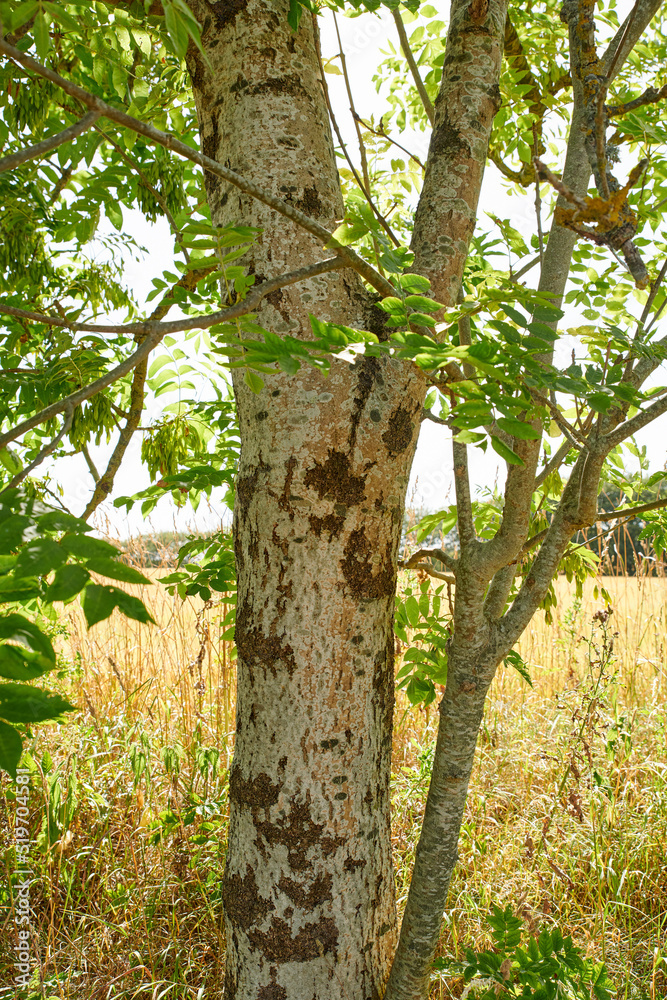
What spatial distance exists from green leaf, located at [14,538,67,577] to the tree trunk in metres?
0.53

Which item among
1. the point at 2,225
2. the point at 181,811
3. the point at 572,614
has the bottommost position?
the point at 181,811

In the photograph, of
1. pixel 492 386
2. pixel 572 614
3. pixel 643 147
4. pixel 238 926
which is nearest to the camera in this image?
pixel 492 386

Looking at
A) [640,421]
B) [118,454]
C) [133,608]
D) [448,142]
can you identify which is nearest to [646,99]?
[448,142]

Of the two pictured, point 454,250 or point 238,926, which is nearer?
point 238,926

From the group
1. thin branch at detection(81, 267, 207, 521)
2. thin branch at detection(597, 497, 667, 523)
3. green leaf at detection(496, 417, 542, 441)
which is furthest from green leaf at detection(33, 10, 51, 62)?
thin branch at detection(597, 497, 667, 523)

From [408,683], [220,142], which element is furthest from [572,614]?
[220,142]

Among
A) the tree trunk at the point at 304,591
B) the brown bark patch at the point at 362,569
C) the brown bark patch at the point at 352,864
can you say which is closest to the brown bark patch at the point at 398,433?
the tree trunk at the point at 304,591

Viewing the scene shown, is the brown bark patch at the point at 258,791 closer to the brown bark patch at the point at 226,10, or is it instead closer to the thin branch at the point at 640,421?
the thin branch at the point at 640,421

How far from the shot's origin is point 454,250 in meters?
1.25

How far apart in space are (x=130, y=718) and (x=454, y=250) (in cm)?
238

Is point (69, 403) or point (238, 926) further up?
point (69, 403)

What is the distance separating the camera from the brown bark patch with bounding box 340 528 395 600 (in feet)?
3.65

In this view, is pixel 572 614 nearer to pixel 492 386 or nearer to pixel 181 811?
pixel 181 811

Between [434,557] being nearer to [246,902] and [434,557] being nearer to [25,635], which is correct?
[246,902]
